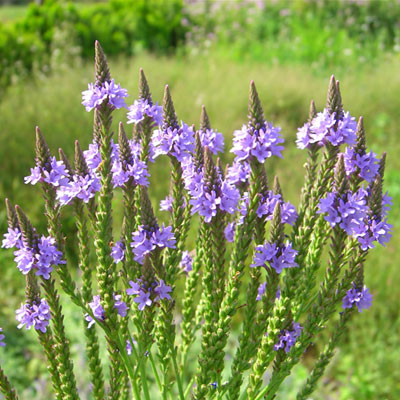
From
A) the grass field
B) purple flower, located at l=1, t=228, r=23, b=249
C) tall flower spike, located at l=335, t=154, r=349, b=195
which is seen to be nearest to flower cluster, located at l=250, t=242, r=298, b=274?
tall flower spike, located at l=335, t=154, r=349, b=195

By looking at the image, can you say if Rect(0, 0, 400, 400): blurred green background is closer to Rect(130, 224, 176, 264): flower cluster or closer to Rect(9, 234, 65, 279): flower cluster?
Rect(9, 234, 65, 279): flower cluster

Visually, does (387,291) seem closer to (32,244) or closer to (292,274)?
(292,274)

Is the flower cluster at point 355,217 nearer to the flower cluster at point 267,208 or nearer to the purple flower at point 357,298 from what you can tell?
the flower cluster at point 267,208

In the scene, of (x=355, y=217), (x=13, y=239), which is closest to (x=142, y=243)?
(x=13, y=239)

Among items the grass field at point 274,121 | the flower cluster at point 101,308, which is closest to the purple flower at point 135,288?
the flower cluster at point 101,308

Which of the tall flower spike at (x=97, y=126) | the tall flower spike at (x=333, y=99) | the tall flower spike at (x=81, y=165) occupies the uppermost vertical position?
the tall flower spike at (x=333, y=99)

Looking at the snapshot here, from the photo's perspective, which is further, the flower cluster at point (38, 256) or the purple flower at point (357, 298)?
the purple flower at point (357, 298)

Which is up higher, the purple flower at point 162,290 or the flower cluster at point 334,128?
the flower cluster at point 334,128
